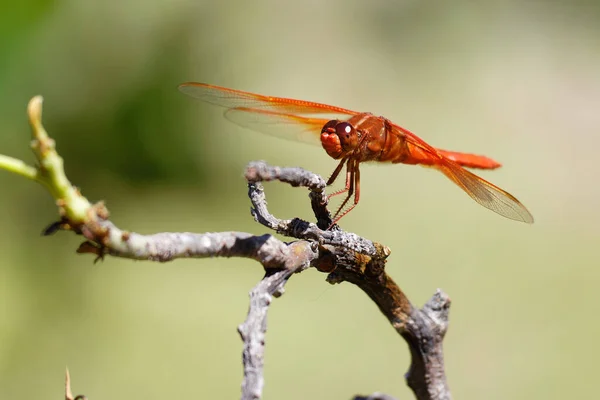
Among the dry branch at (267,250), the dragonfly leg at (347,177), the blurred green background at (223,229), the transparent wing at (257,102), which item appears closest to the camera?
the dry branch at (267,250)

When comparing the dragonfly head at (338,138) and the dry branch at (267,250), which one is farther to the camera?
the dragonfly head at (338,138)

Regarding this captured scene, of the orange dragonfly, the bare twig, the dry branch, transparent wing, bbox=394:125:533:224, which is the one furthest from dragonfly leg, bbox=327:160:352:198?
the bare twig

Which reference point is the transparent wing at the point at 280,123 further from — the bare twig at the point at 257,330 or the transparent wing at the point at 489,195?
the bare twig at the point at 257,330

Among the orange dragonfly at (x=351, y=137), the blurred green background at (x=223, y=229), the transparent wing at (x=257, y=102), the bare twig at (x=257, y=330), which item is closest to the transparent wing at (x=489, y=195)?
the orange dragonfly at (x=351, y=137)

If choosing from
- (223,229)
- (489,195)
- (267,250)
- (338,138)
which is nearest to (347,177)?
(338,138)

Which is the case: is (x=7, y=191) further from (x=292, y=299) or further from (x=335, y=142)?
(x=335, y=142)

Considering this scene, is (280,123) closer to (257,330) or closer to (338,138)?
(338,138)

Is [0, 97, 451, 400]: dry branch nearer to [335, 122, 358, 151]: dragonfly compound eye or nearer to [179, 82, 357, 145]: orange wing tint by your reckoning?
[335, 122, 358, 151]: dragonfly compound eye
